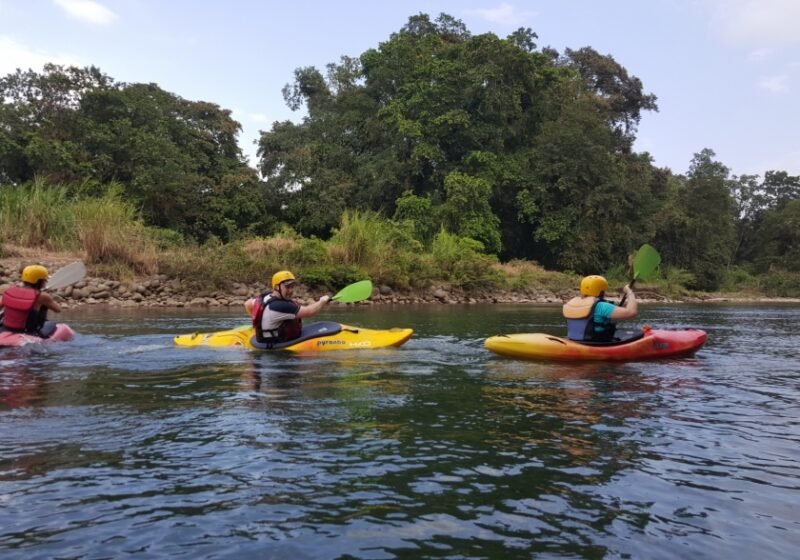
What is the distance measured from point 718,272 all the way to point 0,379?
3556 centimetres

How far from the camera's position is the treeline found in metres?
25.7

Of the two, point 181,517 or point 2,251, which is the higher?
point 2,251

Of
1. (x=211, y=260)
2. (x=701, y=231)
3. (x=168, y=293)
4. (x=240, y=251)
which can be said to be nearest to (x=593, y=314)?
(x=168, y=293)

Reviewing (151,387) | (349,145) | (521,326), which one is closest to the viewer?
(151,387)

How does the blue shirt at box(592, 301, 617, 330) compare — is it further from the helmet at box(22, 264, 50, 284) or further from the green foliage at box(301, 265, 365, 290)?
the green foliage at box(301, 265, 365, 290)

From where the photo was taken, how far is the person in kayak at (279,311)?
8.23 meters

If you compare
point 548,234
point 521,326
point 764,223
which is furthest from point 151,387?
point 764,223

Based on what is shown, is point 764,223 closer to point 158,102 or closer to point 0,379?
point 158,102

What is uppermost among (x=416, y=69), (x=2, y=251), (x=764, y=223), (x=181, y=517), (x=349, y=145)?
(x=416, y=69)

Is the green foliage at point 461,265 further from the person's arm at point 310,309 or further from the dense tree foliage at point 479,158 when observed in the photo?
the person's arm at point 310,309

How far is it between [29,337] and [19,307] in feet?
1.29

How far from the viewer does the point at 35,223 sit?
1867 cm

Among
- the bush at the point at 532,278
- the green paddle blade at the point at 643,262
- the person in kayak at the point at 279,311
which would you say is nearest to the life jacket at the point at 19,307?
the person in kayak at the point at 279,311

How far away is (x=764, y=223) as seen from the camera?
4503cm
